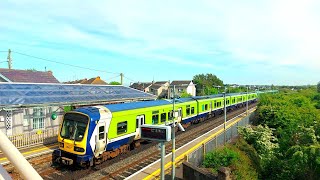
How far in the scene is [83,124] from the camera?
555 inches

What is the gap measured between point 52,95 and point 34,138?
12.7 feet

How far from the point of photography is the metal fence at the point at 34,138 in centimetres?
1880

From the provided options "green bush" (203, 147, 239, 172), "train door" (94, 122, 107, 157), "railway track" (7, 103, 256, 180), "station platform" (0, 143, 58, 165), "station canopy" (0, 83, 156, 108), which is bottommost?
"railway track" (7, 103, 256, 180)

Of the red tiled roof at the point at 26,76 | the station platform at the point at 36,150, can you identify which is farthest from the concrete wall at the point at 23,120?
the red tiled roof at the point at 26,76

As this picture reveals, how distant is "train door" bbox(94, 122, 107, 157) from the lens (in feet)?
47.3

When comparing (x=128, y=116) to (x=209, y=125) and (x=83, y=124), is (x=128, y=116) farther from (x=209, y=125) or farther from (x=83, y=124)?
(x=209, y=125)

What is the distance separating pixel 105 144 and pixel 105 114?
167cm

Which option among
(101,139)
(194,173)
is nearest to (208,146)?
(194,173)

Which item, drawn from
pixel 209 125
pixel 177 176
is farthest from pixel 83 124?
pixel 209 125

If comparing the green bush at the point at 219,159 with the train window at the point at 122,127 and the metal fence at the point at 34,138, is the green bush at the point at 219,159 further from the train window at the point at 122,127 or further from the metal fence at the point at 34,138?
the metal fence at the point at 34,138

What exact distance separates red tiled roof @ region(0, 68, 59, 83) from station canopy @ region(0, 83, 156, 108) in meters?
5.58

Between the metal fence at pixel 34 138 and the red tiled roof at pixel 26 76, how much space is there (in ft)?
30.9

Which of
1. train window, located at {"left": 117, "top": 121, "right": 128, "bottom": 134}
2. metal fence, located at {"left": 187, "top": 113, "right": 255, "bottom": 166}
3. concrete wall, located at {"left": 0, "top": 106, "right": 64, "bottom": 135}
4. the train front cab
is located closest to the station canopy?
concrete wall, located at {"left": 0, "top": 106, "right": 64, "bottom": 135}

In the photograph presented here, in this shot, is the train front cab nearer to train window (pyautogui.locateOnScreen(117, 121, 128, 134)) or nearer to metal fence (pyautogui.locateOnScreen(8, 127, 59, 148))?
train window (pyautogui.locateOnScreen(117, 121, 128, 134))
